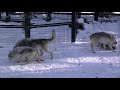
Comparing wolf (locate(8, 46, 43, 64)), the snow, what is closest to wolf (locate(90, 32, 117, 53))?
the snow

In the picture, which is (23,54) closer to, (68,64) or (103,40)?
(68,64)

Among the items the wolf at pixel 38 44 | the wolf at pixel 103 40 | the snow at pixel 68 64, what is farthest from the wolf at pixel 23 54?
the wolf at pixel 103 40

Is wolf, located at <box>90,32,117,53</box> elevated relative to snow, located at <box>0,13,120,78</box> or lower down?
elevated

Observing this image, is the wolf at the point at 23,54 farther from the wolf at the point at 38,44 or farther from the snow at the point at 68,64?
the wolf at the point at 38,44

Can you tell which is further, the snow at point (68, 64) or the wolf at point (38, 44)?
the wolf at point (38, 44)

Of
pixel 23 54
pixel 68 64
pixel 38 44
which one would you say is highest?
pixel 38 44

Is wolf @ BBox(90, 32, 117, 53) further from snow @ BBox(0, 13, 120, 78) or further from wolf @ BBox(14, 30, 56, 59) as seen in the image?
wolf @ BBox(14, 30, 56, 59)

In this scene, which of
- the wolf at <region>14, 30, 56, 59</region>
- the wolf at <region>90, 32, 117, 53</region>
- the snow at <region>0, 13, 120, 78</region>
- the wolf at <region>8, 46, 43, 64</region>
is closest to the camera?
the snow at <region>0, 13, 120, 78</region>

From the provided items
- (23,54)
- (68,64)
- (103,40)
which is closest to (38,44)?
(23,54)
